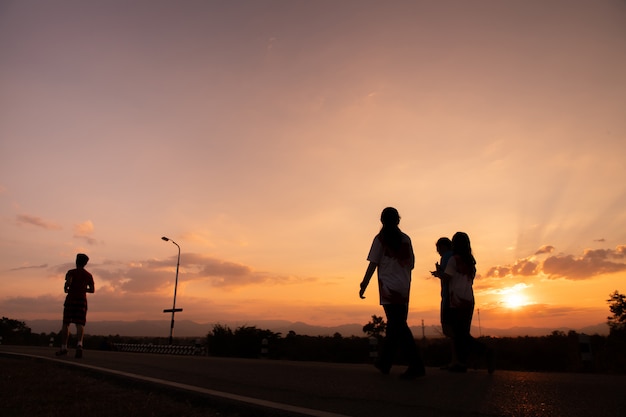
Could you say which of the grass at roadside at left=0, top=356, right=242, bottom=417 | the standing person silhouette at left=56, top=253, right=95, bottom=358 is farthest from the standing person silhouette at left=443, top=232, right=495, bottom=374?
the standing person silhouette at left=56, top=253, right=95, bottom=358

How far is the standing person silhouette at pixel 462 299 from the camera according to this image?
6266mm

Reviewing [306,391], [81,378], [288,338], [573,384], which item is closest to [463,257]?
[573,384]

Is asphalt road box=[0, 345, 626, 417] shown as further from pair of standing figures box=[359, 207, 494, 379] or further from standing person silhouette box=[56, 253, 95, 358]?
standing person silhouette box=[56, 253, 95, 358]

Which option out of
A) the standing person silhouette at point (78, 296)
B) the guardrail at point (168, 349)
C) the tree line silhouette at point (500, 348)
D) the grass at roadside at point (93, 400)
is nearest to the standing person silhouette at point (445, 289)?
the grass at roadside at point (93, 400)

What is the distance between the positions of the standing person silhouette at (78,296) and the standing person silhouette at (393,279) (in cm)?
718

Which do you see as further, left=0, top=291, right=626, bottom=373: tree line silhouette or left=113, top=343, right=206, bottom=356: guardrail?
left=113, top=343, right=206, bottom=356: guardrail

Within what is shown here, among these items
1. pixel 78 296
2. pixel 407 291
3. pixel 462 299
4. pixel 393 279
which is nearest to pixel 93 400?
pixel 393 279

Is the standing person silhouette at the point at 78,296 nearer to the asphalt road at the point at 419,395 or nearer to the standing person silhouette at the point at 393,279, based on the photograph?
the asphalt road at the point at 419,395

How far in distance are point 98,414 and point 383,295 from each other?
3352mm

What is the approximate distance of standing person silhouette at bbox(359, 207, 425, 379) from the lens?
→ 18.3 ft

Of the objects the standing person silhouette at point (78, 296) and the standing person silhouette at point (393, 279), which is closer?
the standing person silhouette at point (393, 279)

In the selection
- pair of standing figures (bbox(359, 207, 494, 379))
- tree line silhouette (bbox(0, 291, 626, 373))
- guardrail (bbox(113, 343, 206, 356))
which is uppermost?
pair of standing figures (bbox(359, 207, 494, 379))

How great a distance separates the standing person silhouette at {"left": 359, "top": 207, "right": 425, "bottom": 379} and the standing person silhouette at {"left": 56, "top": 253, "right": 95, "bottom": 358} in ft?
23.6

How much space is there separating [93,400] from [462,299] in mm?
4659
